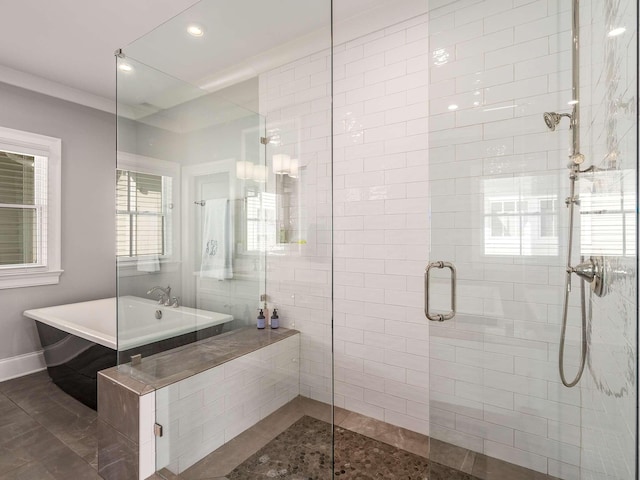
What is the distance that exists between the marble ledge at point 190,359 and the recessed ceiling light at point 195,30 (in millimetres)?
1620

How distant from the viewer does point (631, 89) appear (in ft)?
2.57

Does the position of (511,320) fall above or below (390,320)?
above

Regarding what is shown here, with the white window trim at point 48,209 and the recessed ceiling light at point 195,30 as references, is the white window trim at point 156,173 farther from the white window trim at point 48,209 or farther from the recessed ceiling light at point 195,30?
the white window trim at point 48,209

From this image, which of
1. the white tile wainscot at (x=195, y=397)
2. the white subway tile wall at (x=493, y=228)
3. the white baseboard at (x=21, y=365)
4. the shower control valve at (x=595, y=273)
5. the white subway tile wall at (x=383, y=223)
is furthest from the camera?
A: the white baseboard at (x=21, y=365)

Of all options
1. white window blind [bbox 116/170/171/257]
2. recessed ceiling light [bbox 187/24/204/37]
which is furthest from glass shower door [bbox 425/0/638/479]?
white window blind [bbox 116/170/171/257]

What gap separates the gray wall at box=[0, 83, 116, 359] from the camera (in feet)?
11.0

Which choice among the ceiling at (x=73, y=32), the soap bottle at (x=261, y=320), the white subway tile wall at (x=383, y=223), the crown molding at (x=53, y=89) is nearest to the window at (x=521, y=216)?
the white subway tile wall at (x=383, y=223)

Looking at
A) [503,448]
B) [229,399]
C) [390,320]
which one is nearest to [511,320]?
[503,448]

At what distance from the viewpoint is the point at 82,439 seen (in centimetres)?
231

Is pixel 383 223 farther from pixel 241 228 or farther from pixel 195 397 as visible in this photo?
pixel 195 397

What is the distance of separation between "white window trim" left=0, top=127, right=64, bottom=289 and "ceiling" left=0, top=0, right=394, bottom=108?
537mm

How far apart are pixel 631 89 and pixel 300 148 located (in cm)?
111

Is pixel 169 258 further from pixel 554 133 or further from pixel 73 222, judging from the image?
pixel 73 222

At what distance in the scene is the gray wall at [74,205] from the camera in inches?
132
